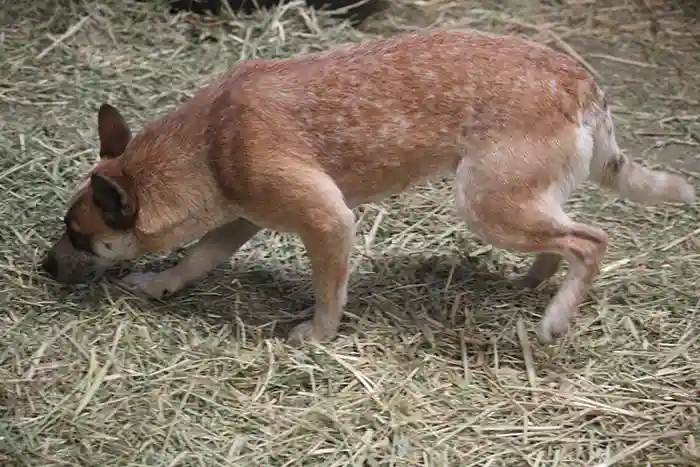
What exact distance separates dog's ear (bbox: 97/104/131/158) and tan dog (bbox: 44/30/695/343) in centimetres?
10

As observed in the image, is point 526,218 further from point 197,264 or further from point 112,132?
point 112,132

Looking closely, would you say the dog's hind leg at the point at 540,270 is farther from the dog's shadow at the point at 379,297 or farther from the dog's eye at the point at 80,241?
the dog's eye at the point at 80,241

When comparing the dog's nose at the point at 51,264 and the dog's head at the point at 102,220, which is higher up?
the dog's head at the point at 102,220

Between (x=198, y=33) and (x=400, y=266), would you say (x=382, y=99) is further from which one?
(x=198, y=33)

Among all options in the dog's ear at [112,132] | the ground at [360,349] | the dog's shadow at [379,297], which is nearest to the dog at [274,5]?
the ground at [360,349]

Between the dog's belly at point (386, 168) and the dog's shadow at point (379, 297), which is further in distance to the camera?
the dog's shadow at point (379, 297)

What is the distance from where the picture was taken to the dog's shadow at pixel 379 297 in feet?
15.0

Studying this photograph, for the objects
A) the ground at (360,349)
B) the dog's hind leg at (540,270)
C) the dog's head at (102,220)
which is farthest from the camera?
the dog's hind leg at (540,270)

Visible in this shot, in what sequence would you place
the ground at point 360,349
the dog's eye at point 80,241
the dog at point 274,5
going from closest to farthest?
the ground at point 360,349, the dog's eye at point 80,241, the dog at point 274,5

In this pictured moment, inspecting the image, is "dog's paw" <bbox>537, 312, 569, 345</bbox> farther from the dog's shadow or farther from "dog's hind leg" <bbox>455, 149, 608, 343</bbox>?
the dog's shadow

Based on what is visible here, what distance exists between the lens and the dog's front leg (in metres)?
4.64

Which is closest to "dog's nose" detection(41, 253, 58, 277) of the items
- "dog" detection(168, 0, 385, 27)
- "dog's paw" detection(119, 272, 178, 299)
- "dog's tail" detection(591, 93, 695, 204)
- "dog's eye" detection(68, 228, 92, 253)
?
"dog's eye" detection(68, 228, 92, 253)

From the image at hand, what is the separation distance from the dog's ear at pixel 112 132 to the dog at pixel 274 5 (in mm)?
2826

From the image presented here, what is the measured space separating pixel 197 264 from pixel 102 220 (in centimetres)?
58
